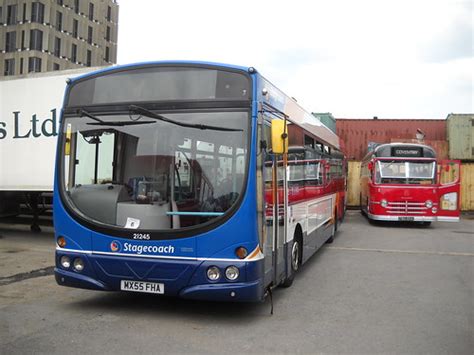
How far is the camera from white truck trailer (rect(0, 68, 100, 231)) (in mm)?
10453

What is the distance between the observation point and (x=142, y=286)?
5.05 metres

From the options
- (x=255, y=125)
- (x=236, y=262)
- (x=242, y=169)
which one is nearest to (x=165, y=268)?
(x=236, y=262)

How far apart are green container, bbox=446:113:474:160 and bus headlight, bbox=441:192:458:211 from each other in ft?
36.6

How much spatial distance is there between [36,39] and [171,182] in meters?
47.1

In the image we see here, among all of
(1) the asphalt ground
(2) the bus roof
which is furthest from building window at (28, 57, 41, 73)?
(2) the bus roof

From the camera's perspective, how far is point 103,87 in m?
5.44

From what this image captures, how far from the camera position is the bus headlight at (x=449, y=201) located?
50.6 feet

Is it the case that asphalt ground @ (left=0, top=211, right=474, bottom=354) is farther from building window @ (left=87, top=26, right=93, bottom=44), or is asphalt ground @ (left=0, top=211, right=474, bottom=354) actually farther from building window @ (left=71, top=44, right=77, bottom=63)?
building window @ (left=87, top=26, right=93, bottom=44)

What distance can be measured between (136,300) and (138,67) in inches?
115

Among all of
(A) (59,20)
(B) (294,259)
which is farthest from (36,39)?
(B) (294,259)

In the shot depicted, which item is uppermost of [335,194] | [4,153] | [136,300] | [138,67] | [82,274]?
[138,67]

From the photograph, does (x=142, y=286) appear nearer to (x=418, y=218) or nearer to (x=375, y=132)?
(x=418, y=218)

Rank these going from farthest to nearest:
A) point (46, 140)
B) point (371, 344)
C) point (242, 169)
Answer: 1. point (46, 140)
2. point (242, 169)
3. point (371, 344)

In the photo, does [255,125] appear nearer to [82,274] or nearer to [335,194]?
[82,274]
